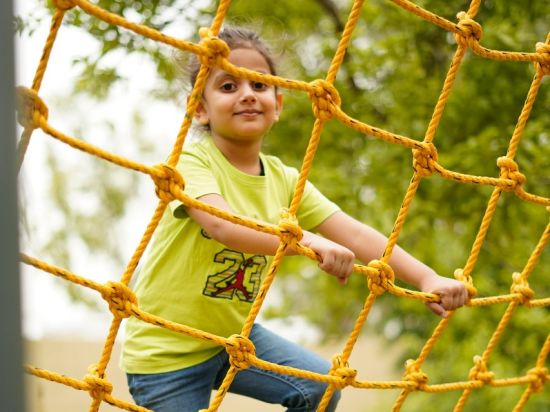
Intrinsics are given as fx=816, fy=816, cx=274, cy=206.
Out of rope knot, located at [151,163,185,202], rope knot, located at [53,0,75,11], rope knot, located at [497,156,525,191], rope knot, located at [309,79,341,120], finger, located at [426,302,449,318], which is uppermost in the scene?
rope knot, located at [497,156,525,191]

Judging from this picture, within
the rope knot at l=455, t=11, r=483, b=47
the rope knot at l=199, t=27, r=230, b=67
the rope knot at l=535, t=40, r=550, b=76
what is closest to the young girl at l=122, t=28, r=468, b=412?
the rope knot at l=199, t=27, r=230, b=67

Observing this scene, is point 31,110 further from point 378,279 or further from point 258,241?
point 378,279

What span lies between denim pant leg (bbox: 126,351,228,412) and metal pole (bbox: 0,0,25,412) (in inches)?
29.6

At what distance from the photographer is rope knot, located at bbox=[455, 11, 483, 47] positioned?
4.39ft

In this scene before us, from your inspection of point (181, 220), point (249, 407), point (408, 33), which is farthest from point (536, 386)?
point (249, 407)

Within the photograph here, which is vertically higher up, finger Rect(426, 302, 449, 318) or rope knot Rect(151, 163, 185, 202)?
finger Rect(426, 302, 449, 318)

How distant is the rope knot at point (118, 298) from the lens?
3.50 feet

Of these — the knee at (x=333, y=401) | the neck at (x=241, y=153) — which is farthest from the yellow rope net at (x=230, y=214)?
the neck at (x=241, y=153)

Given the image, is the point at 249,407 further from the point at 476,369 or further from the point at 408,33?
the point at 476,369

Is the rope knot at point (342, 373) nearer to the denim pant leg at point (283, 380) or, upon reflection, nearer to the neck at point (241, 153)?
the denim pant leg at point (283, 380)

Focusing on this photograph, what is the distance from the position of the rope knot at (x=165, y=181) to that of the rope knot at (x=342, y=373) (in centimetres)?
40

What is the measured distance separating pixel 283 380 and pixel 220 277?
22 cm

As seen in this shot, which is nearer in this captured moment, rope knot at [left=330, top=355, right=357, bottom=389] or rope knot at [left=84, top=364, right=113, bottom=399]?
rope knot at [left=84, top=364, right=113, bottom=399]

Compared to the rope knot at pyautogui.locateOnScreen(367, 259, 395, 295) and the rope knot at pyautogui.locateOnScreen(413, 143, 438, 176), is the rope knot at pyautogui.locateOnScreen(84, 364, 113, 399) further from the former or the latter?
the rope knot at pyautogui.locateOnScreen(413, 143, 438, 176)
